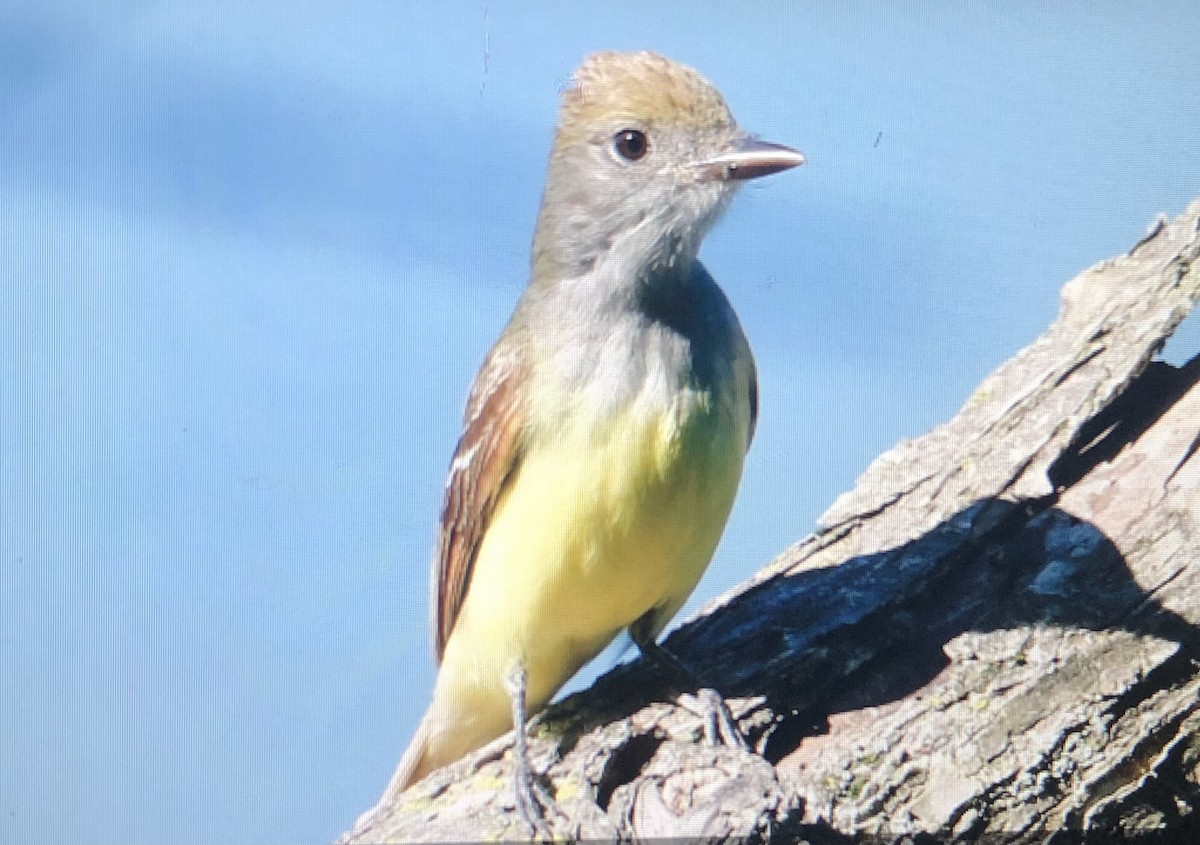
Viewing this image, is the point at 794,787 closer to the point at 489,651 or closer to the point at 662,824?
the point at 662,824

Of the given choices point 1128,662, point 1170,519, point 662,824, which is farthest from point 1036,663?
point 662,824

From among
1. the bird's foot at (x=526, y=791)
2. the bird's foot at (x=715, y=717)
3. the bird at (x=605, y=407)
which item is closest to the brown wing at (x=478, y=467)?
the bird at (x=605, y=407)

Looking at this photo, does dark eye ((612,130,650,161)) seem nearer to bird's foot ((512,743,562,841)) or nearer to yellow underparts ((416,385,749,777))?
yellow underparts ((416,385,749,777))

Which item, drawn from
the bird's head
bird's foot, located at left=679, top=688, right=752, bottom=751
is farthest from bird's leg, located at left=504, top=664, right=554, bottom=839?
the bird's head

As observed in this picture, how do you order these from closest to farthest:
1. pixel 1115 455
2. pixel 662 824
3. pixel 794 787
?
pixel 662 824 → pixel 794 787 → pixel 1115 455

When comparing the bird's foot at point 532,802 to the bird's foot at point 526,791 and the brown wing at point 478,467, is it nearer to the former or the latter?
the bird's foot at point 526,791

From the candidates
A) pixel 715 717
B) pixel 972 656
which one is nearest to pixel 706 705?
pixel 715 717

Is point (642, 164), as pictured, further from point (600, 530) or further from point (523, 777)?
point (523, 777)
